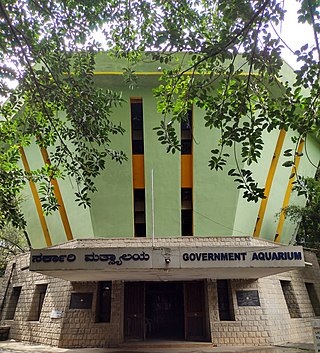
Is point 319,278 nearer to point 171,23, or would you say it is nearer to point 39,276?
point 39,276

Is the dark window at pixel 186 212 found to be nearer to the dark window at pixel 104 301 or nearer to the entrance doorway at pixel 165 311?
the entrance doorway at pixel 165 311

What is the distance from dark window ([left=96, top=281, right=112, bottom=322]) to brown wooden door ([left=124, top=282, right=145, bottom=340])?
0.58m

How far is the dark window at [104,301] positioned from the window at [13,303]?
535 cm

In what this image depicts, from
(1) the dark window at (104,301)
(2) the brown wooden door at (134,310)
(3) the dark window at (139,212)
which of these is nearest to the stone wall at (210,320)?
(1) the dark window at (104,301)

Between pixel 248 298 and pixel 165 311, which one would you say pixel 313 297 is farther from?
pixel 165 311

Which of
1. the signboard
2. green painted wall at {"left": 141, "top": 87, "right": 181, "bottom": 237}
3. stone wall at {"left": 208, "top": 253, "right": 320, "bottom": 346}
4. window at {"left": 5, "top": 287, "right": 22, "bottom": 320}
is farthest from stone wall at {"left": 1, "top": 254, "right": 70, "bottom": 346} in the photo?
stone wall at {"left": 208, "top": 253, "right": 320, "bottom": 346}

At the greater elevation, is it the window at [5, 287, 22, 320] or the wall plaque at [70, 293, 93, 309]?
the window at [5, 287, 22, 320]

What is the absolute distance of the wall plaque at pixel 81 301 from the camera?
39.5ft

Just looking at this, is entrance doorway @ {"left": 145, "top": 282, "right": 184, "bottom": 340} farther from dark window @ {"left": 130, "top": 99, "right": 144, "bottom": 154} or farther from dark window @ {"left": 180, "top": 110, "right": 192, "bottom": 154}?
dark window @ {"left": 130, "top": 99, "right": 144, "bottom": 154}

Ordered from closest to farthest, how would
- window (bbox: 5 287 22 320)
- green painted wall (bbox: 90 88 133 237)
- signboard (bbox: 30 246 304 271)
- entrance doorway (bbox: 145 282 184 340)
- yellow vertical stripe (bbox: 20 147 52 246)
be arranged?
signboard (bbox: 30 246 304 271), green painted wall (bbox: 90 88 133 237), entrance doorway (bbox: 145 282 184 340), yellow vertical stripe (bbox: 20 147 52 246), window (bbox: 5 287 22 320)

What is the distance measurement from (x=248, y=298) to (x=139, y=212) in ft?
15.6

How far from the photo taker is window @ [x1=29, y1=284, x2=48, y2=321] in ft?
45.2

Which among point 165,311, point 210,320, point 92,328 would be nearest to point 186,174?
point 210,320

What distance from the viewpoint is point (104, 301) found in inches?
484
